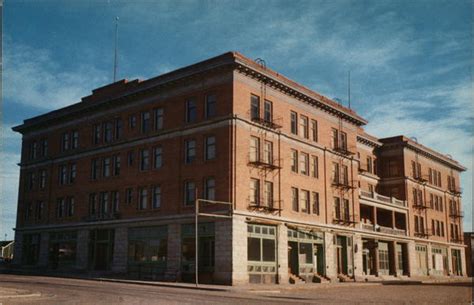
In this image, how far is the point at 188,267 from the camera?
130 feet

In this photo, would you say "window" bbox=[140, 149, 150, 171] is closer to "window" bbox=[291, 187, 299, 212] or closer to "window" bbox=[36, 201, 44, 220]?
"window" bbox=[291, 187, 299, 212]

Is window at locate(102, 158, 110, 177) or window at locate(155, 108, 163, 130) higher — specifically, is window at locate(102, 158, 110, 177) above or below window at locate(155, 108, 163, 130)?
below

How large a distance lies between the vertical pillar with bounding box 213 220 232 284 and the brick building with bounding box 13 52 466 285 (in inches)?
3.7

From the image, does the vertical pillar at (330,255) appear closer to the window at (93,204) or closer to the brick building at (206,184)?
the brick building at (206,184)

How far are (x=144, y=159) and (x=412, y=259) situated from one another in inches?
1386

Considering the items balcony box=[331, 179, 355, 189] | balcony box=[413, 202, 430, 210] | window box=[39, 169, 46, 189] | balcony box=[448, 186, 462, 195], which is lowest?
balcony box=[413, 202, 430, 210]

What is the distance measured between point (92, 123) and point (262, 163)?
62.6 feet

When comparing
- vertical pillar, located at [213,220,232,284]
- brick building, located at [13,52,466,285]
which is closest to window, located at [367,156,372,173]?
brick building, located at [13,52,466,285]

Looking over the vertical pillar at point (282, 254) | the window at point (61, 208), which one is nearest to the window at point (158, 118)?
the vertical pillar at point (282, 254)

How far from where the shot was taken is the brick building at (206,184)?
39.9 m

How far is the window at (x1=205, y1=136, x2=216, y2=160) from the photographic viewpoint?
40.6 m

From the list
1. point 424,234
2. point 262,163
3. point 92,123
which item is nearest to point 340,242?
point 262,163

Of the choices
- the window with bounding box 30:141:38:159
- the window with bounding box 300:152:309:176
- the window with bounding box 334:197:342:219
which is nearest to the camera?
the window with bounding box 300:152:309:176

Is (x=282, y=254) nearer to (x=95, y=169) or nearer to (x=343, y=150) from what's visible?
(x=343, y=150)
